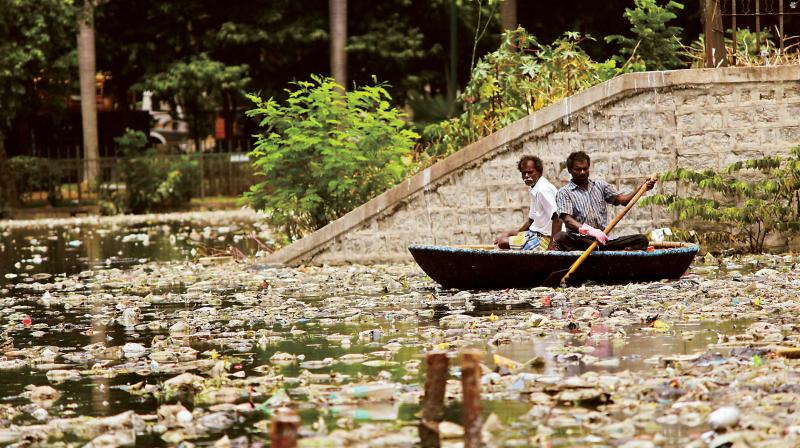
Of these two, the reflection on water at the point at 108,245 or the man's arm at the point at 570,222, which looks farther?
the reflection on water at the point at 108,245

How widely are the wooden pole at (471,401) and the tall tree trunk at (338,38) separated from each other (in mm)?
31078

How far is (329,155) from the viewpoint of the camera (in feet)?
64.1

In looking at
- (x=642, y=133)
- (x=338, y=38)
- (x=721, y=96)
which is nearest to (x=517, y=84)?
(x=642, y=133)

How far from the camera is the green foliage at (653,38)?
2023 cm

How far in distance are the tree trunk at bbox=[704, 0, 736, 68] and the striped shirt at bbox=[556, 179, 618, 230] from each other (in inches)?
180

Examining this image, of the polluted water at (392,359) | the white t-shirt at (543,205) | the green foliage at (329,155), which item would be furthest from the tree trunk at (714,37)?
the white t-shirt at (543,205)

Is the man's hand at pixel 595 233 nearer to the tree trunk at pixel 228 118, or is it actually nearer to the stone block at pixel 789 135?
the stone block at pixel 789 135

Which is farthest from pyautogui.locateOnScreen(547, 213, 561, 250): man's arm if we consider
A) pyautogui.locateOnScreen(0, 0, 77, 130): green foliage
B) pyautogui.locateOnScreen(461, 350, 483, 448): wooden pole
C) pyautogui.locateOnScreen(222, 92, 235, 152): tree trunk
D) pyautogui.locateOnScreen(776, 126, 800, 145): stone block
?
pyautogui.locateOnScreen(222, 92, 235, 152): tree trunk

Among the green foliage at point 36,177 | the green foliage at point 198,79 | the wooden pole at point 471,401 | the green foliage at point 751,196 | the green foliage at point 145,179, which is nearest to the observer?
the wooden pole at point 471,401

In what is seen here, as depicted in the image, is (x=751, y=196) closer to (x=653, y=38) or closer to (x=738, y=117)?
(x=738, y=117)

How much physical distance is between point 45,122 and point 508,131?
32507 mm

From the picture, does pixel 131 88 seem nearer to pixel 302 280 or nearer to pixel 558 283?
pixel 302 280

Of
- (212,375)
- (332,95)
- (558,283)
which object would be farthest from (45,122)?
(212,375)

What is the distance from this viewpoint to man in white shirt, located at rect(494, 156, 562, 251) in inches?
601
